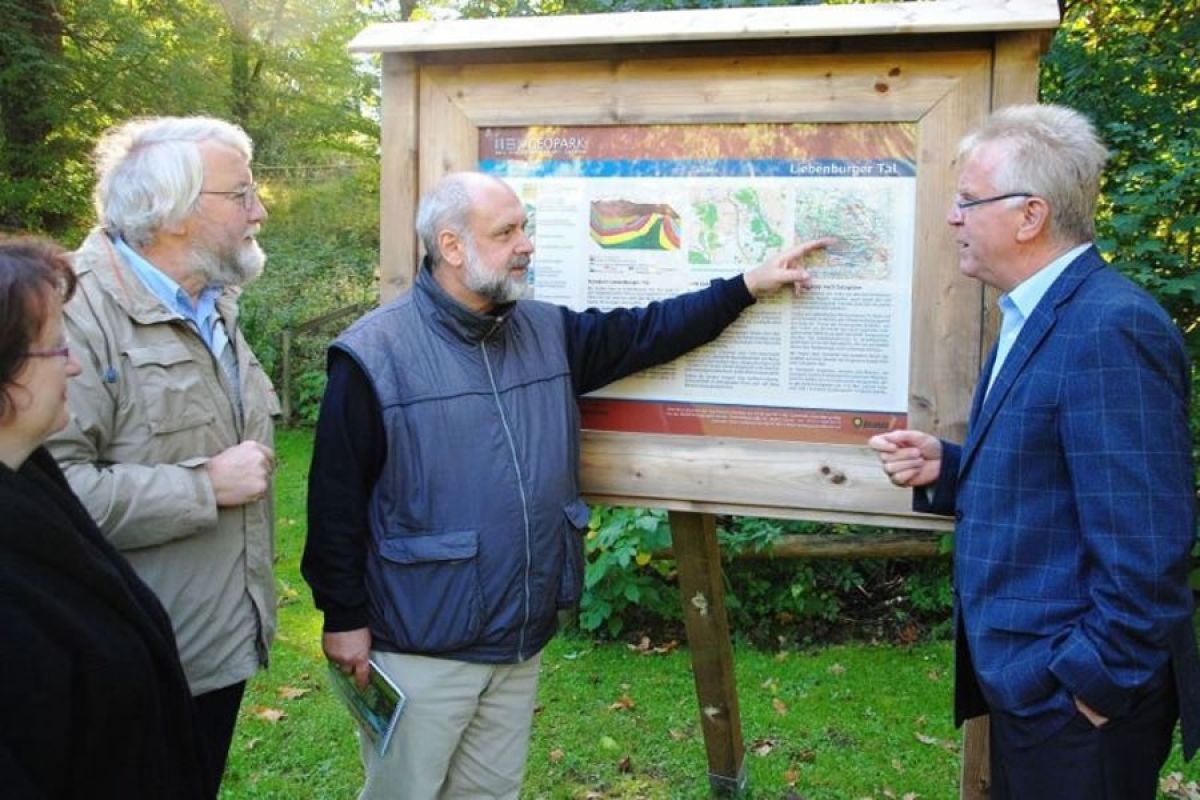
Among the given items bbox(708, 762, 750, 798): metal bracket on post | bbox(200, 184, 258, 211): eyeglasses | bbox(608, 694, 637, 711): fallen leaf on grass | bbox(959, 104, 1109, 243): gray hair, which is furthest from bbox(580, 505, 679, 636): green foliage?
bbox(959, 104, 1109, 243): gray hair

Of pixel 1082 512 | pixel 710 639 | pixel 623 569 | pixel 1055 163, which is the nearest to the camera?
pixel 1082 512

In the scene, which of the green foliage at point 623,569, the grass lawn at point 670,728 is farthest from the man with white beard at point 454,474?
the green foliage at point 623,569

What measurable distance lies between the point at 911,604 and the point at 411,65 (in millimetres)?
4351

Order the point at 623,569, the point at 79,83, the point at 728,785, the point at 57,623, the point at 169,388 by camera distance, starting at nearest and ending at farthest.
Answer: the point at 57,623, the point at 169,388, the point at 728,785, the point at 623,569, the point at 79,83

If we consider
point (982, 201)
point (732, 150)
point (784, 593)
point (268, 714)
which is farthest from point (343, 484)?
point (784, 593)

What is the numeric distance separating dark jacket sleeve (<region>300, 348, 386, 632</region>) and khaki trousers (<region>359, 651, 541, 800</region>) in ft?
0.73

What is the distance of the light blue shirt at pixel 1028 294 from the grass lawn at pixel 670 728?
101 inches

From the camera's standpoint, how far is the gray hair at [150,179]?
2549 mm

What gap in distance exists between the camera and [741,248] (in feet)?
9.62

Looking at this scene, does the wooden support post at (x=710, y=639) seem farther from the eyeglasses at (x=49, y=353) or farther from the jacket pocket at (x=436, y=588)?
the eyeglasses at (x=49, y=353)

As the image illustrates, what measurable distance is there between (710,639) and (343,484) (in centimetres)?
153

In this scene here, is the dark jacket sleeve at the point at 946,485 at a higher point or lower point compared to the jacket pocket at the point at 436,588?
higher

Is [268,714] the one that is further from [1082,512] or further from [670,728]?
[1082,512]

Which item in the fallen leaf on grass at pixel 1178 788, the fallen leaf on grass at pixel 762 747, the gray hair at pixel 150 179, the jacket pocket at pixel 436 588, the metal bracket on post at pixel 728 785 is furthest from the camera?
the fallen leaf on grass at pixel 762 747
